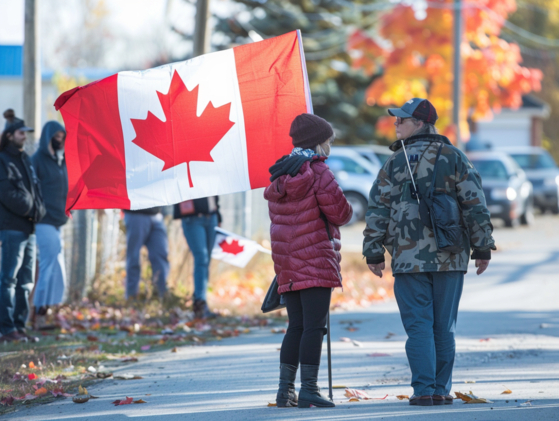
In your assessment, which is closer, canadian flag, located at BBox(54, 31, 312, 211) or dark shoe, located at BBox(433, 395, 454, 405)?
dark shoe, located at BBox(433, 395, 454, 405)

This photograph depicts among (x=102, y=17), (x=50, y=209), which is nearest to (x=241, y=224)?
(x=50, y=209)

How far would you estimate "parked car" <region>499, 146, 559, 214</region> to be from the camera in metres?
25.2

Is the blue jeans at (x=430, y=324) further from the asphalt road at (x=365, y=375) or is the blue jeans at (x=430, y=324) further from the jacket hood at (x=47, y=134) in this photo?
the jacket hood at (x=47, y=134)

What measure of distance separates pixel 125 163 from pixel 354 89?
2523 centimetres

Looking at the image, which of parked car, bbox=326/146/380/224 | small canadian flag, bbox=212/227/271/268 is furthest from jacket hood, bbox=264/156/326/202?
parked car, bbox=326/146/380/224

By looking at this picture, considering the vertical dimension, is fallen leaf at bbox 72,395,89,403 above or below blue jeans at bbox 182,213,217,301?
below

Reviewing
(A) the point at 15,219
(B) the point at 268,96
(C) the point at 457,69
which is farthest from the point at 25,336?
(C) the point at 457,69

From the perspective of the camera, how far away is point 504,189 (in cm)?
2059

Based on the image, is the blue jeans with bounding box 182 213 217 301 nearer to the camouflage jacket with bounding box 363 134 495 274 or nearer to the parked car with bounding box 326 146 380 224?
the camouflage jacket with bounding box 363 134 495 274

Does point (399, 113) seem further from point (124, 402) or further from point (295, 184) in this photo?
point (124, 402)

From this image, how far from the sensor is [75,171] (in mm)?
6422

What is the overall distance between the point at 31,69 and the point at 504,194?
14.0 m

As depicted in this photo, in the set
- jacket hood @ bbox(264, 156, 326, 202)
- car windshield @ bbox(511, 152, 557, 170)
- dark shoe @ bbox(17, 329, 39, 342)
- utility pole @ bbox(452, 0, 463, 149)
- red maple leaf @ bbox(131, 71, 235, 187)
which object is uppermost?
utility pole @ bbox(452, 0, 463, 149)

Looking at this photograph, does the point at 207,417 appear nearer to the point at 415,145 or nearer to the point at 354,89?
the point at 415,145
